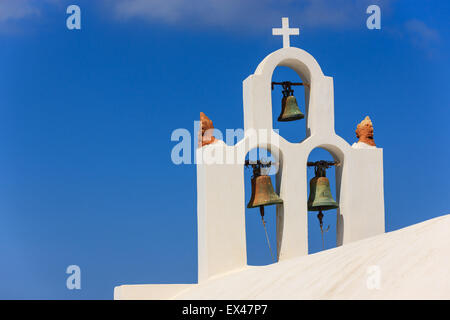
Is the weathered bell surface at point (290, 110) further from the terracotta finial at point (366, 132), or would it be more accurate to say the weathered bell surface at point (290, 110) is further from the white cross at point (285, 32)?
the terracotta finial at point (366, 132)

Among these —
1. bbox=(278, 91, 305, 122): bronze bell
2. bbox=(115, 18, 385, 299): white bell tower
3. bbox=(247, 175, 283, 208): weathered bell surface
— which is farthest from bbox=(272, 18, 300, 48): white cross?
bbox=(247, 175, 283, 208): weathered bell surface

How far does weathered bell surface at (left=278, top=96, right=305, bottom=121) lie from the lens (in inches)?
478

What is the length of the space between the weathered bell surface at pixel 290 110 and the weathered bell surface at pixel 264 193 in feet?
4.69

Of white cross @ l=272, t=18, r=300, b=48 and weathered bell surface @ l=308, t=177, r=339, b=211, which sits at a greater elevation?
white cross @ l=272, t=18, r=300, b=48

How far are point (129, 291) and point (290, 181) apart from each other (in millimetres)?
3519

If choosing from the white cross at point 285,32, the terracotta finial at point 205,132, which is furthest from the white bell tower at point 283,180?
the terracotta finial at point 205,132

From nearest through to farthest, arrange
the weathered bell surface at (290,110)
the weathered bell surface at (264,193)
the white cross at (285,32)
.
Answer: the weathered bell surface at (264,193), the white cross at (285,32), the weathered bell surface at (290,110)

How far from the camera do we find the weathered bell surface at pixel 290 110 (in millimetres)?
12141

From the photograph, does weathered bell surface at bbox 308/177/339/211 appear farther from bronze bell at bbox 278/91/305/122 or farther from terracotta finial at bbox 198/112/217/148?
terracotta finial at bbox 198/112/217/148

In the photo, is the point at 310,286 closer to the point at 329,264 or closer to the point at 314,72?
the point at 329,264

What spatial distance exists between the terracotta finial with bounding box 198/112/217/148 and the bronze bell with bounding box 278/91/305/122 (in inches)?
67.3
